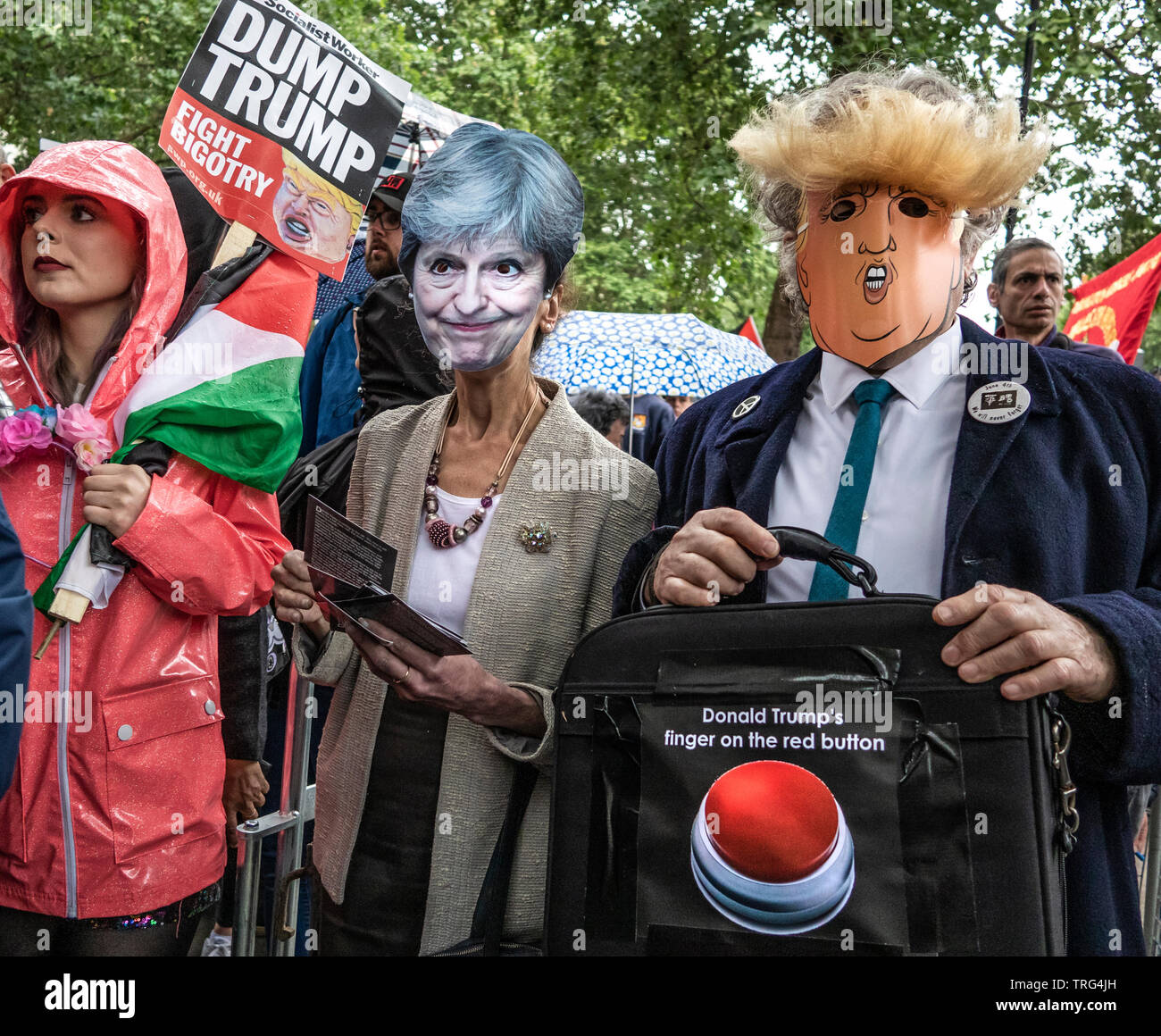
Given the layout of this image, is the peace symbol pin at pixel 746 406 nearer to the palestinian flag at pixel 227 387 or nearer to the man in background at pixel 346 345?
the palestinian flag at pixel 227 387

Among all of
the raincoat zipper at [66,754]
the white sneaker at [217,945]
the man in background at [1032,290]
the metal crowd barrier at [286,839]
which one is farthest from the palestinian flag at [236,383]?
the man in background at [1032,290]

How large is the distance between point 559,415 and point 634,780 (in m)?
0.87

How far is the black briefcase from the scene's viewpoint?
55.4 inches

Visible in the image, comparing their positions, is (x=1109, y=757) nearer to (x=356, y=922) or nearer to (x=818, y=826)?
(x=818, y=826)

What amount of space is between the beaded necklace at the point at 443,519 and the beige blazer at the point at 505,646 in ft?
0.07

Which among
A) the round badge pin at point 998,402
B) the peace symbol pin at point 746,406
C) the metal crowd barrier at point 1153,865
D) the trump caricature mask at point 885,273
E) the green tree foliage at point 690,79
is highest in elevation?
the green tree foliage at point 690,79

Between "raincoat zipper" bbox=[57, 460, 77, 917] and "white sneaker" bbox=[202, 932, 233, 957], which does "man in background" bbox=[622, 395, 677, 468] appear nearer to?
"white sneaker" bbox=[202, 932, 233, 957]

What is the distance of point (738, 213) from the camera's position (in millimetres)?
10773

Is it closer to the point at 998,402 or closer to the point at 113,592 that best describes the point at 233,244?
the point at 113,592

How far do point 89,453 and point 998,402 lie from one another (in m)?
1.68

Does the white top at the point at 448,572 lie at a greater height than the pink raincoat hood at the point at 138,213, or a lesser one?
lesser

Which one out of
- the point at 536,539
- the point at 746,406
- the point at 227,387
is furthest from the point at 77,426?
the point at 746,406

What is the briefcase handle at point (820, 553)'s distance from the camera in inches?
61.9
